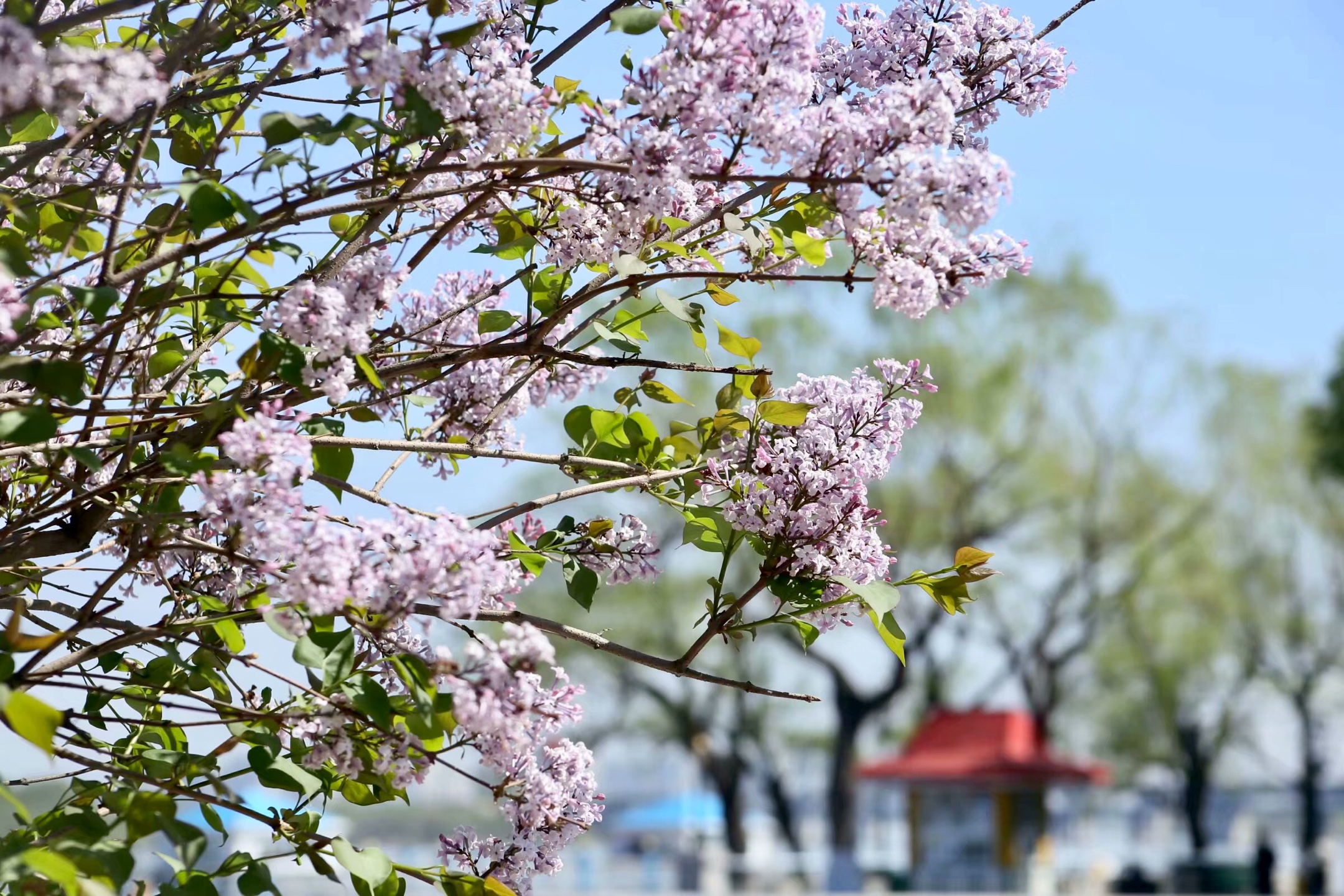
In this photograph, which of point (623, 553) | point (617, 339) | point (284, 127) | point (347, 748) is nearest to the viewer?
point (284, 127)

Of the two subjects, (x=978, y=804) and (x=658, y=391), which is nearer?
(x=658, y=391)

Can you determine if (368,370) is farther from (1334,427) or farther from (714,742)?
(714,742)

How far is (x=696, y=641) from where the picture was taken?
174 cm

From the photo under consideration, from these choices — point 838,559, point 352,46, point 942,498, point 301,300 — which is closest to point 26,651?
point 301,300

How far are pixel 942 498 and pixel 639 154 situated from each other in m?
25.0

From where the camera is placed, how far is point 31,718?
1225mm

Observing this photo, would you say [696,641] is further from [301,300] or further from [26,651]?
[26,651]

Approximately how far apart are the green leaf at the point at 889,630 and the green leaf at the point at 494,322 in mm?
651

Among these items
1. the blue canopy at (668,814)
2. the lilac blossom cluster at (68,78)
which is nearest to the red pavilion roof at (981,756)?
the blue canopy at (668,814)

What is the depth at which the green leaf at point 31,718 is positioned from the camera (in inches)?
47.8

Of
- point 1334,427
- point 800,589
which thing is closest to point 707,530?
point 800,589

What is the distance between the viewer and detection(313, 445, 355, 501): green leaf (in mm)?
1821

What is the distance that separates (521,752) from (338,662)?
31 centimetres

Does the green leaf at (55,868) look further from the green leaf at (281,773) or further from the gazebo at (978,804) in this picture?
the gazebo at (978,804)
